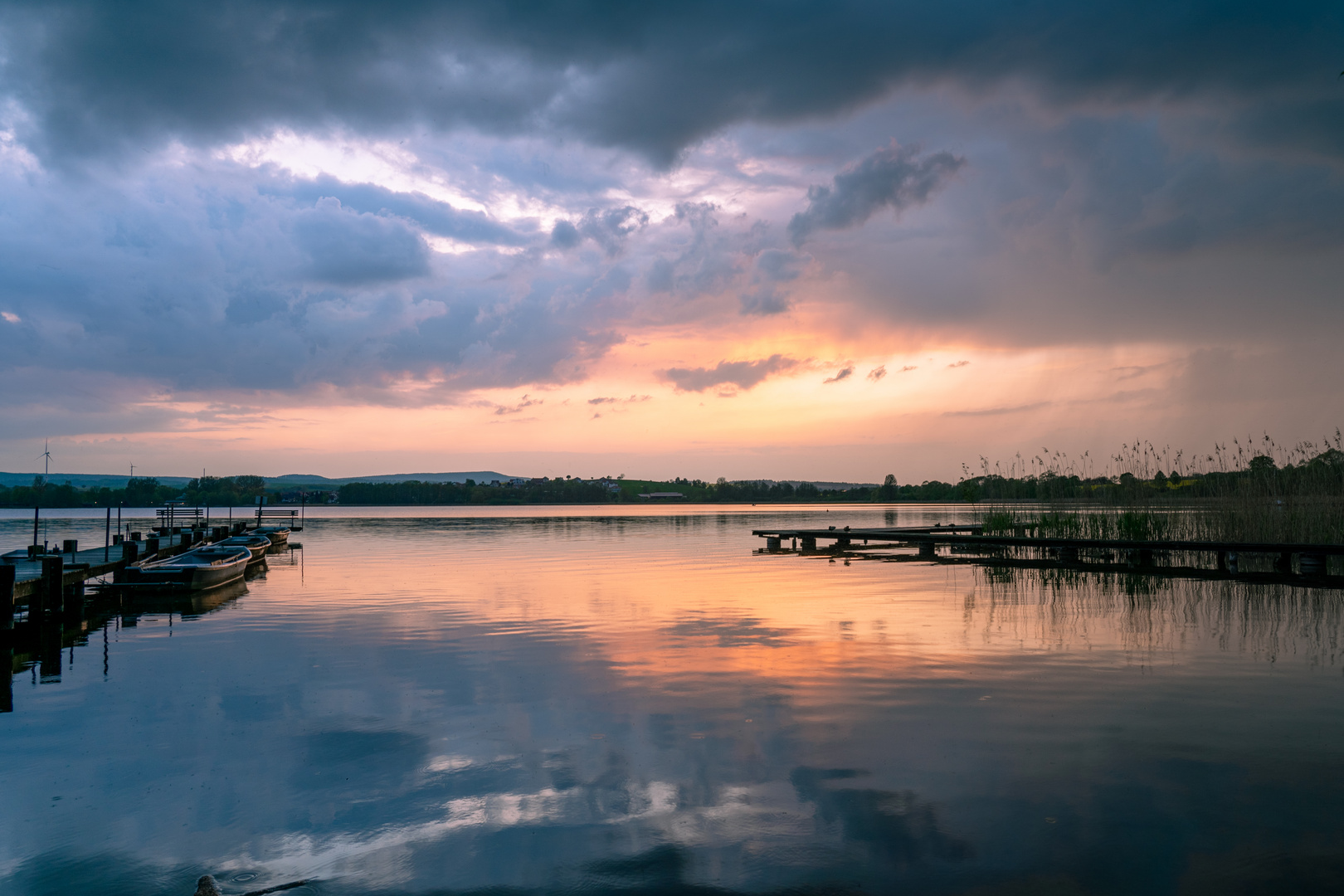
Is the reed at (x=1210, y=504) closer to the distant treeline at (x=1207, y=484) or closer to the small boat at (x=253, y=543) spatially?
the distant treeline at (x=1207, y=484)

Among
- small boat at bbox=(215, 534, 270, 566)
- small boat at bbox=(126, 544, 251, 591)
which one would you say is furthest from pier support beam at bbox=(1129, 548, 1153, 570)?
small boat at bbox=(215, 534, 270, 566)

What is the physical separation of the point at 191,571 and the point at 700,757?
22.3 meters

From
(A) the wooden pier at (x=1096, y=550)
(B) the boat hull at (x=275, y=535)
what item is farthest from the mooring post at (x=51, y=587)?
(B) the boat hull at (x=275, y=535)

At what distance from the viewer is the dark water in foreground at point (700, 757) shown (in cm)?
603

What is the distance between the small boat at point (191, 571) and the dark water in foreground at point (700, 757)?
331 inches

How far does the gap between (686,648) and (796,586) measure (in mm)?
10403

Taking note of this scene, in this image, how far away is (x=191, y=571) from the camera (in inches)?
982

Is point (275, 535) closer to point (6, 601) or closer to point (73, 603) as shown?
point (73, 603)

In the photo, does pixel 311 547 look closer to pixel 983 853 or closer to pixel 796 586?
pixel 796 586

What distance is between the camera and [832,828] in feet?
21.5

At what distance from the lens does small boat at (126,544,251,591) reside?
24.8m

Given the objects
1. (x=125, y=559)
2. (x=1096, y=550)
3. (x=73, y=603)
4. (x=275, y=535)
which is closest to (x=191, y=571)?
(x=73, y=603)

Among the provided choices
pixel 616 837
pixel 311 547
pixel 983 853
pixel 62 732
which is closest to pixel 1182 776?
pixel 983 853

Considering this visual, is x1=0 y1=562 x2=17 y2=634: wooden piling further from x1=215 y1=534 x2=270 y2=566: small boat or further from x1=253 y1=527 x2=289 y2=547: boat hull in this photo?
x1=253 y1=527 x2=289 y2=547: boat hull
